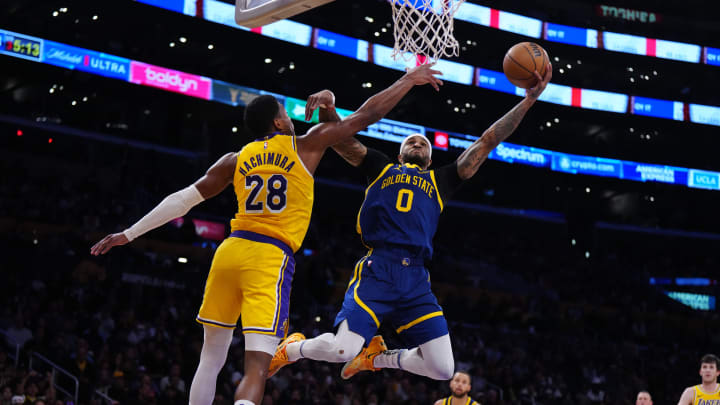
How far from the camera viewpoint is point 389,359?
5.72m

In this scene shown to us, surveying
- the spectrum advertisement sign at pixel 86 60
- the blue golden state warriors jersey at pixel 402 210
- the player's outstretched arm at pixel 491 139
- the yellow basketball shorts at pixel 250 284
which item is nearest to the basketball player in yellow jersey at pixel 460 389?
the blue golden state warriors jersey at pixel 402 210

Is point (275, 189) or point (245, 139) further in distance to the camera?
point (245, 139)

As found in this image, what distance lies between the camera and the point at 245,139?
28469 mm

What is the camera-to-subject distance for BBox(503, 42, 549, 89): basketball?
20.3ft

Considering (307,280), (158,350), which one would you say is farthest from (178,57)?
(158,350)

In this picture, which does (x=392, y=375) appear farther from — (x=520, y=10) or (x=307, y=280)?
(x=520, y=10)

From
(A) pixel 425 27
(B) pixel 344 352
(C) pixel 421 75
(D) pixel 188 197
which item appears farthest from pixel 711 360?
(D) pixel 188 197

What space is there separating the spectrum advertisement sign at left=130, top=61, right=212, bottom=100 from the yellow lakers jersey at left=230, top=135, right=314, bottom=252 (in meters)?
18.0

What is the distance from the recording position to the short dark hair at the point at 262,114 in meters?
4.98

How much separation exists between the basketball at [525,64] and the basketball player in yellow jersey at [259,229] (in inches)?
65.3

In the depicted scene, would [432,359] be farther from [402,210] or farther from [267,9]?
[267,9]

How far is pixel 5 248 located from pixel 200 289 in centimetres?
409

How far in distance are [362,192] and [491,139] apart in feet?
80.7

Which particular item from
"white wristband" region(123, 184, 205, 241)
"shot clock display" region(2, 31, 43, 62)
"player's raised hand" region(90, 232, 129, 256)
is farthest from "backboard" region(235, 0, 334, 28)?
"shot clock display" region(2, 31, 43, 62)
